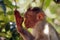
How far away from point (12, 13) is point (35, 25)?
0.59ft

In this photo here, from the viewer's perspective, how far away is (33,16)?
97 centimetres

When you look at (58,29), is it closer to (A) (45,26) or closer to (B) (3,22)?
(A) (45,26)

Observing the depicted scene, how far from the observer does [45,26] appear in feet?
3.14

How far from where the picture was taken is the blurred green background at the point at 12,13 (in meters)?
0.96

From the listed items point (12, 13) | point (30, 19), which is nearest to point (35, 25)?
point (30, 19)

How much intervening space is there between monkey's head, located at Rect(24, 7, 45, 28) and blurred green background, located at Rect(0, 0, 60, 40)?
0.03 metres

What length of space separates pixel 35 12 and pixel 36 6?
0.04 meters

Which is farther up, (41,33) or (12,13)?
(12,13)

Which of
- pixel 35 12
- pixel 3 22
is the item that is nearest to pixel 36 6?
pixel 35 12

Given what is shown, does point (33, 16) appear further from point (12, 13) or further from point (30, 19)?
point (12, 13)

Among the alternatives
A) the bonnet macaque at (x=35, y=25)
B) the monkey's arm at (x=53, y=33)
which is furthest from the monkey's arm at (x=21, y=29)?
the monkey's arm at (x=53, y=33)

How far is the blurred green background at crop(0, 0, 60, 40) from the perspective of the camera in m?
0.96

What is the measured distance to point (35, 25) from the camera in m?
0.96

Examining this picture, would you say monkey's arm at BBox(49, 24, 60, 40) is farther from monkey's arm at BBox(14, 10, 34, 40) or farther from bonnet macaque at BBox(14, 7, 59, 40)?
monkey's arm at BBox(14, 10, 34, 40)
